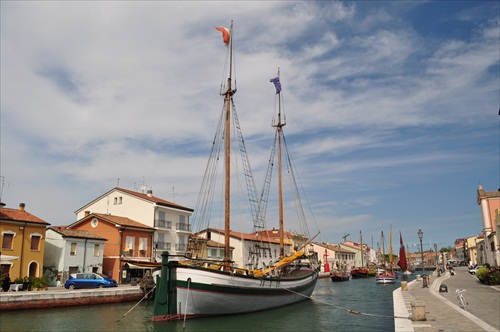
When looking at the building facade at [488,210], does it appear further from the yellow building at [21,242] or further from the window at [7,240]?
the window at [7,240]

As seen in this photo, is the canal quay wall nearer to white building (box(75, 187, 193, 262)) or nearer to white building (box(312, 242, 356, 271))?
white building (box(75, 187, 193, 262))

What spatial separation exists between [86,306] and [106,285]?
582cm

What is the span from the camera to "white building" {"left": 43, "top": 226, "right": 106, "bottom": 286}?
4150cm

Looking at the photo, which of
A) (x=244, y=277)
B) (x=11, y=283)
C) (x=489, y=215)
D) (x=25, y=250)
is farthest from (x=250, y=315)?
(x=489, y=215)

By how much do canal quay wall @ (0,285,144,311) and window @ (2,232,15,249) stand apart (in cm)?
719

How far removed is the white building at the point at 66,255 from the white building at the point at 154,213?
9.18 metres

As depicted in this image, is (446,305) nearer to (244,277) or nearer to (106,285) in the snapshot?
(244,277)

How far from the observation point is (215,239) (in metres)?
73.9

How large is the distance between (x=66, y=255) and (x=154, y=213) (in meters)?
13.4

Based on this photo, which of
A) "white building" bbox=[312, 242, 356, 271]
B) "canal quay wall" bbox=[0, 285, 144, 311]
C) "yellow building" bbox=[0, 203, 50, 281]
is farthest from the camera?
"white building" bbox=[312, 242, 356, 271]

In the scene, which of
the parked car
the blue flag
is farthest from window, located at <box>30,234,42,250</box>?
the blue flag

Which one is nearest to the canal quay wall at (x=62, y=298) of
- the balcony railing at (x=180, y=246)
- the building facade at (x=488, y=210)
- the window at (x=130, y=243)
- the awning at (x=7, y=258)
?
the awning at (x=7, y=258)

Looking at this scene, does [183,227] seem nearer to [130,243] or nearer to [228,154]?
[130,243]

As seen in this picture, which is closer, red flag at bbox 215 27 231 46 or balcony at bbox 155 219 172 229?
red flag at bbox 215 27 231 46
